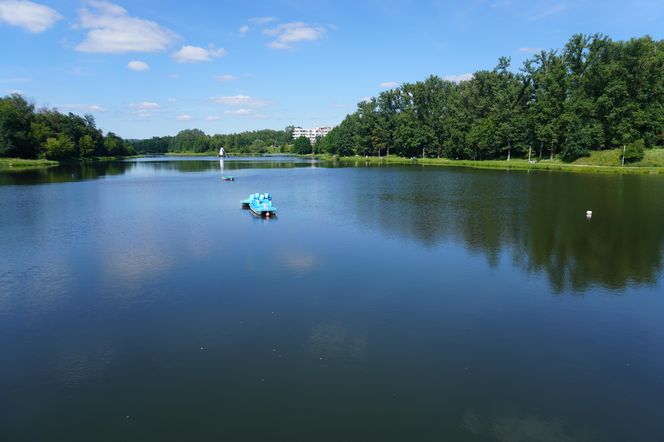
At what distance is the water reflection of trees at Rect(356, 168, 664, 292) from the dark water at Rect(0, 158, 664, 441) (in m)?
0.19

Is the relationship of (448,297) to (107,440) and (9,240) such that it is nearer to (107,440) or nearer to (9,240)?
(107,440)

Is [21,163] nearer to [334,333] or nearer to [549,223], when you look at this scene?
[549,223]

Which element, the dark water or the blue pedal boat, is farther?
the blue pedal boat

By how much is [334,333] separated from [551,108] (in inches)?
2758

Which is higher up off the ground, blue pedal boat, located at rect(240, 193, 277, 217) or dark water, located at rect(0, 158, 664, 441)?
blue pedal boat, located at rect(240, 193, 277, 217)

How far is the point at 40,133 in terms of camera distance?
88875 millimetres

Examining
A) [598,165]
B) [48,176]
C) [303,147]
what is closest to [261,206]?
[48,176]

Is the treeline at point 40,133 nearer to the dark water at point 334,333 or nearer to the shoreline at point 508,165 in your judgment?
the shoreline at point 508,165

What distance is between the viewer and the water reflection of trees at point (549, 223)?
15968 mm

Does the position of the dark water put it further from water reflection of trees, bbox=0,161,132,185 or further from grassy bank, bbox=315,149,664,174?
grassy bank, bbox=315,149,664,174

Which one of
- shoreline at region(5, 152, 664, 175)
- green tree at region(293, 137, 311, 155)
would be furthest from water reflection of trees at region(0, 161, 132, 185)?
green tree at region(293, 137, 311, 155)

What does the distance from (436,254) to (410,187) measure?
2535cm

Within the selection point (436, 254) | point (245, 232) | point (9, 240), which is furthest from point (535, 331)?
point (9, 240)

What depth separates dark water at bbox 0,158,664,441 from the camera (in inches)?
287
